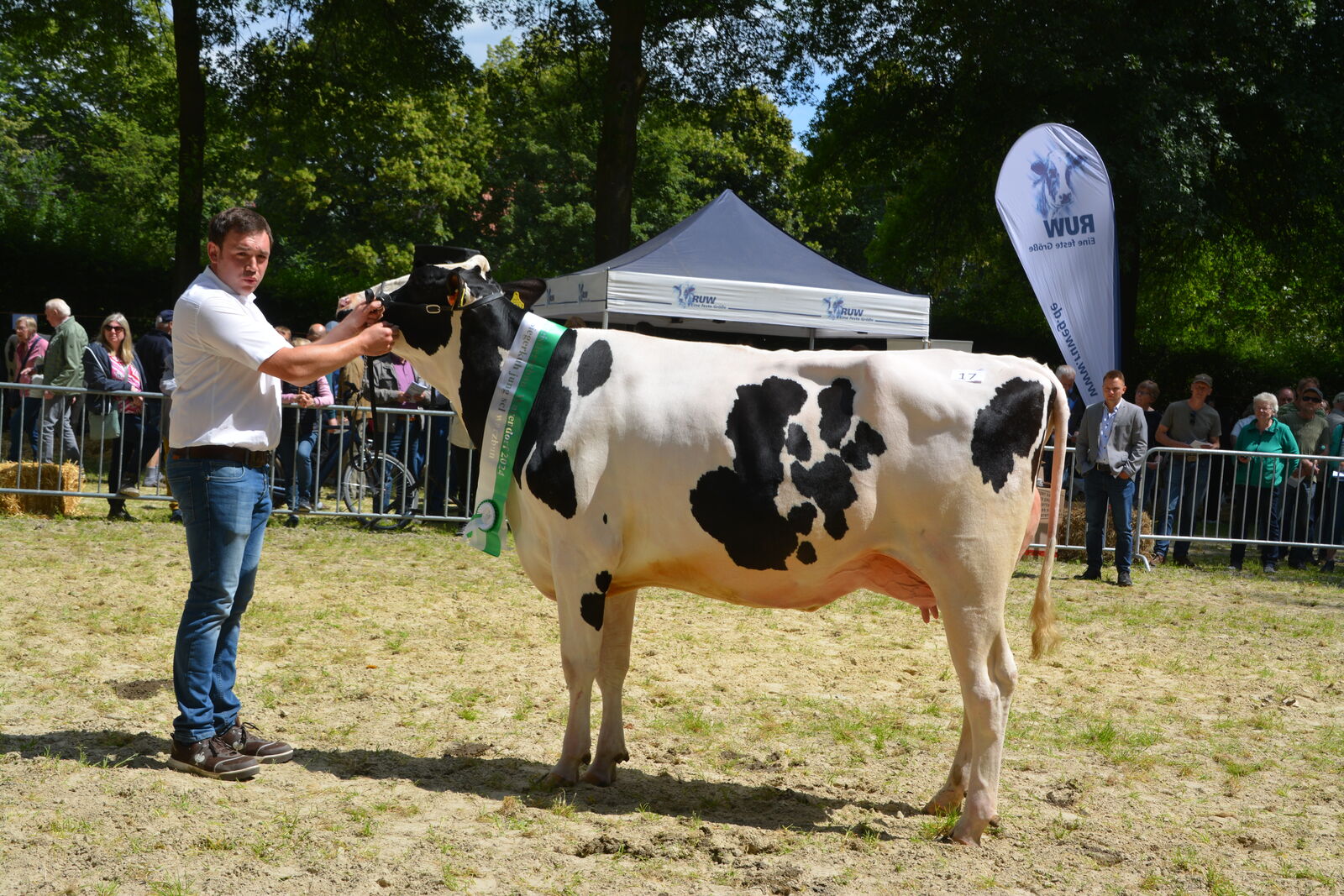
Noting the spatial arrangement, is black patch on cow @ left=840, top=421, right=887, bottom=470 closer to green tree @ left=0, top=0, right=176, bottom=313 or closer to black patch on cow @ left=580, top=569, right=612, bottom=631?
black patch on cow @ left=580, top=569, right=612, bottom=631

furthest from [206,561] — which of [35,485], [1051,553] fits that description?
[35,485]

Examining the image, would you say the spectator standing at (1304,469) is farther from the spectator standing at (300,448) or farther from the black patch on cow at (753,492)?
the spectator standing at (300,448)

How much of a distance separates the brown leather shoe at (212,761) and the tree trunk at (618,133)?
1482 cm

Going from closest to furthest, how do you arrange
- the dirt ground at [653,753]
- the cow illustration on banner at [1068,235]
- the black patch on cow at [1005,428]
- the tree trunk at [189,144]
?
the dirt ground at [653,753] < the black patch on cow at [1005,428] < the cow illustration on banner at [1068,235] < the tree trunk at [189,144]

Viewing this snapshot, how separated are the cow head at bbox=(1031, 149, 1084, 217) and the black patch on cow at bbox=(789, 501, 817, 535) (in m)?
11.1

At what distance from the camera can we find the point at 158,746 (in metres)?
5.09

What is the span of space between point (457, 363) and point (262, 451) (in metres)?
0.90

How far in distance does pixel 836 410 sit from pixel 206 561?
2630mm

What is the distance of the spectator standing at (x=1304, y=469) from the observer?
13.3m

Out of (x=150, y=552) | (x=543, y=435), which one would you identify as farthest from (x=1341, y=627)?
(x=150, y=552)

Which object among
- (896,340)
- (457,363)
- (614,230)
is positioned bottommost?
(457,363)

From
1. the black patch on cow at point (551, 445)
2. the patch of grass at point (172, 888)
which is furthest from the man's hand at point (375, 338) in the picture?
the patch of grass at point (172, 888)

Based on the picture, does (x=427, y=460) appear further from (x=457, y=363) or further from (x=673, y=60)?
(x=673, y=60)

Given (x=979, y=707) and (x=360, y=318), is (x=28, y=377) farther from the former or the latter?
(x=979, y=707)
